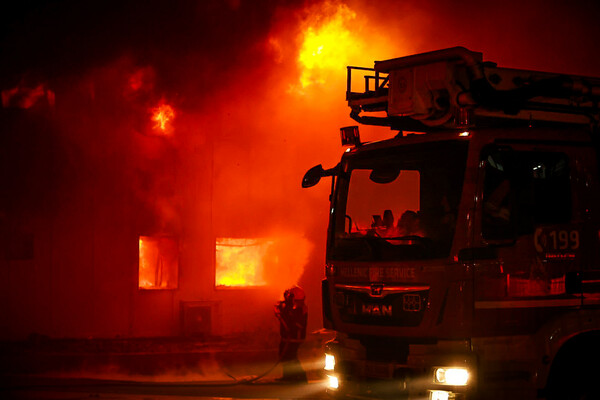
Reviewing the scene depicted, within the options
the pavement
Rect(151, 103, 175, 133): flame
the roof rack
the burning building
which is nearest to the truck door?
the roof rack

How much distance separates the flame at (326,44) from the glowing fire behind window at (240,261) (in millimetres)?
3738

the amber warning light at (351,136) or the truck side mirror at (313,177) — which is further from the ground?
the amber warning light at (351,136)

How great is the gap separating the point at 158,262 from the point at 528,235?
1103 centimetres

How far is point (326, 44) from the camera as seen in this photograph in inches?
626

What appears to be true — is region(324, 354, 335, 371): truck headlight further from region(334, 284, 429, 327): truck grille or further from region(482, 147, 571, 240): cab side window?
region(482, 147, 571, 240): cab side window

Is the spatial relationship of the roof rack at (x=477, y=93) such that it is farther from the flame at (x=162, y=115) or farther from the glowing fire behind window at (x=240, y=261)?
the glowing fire behind window at (x=240, y=261)

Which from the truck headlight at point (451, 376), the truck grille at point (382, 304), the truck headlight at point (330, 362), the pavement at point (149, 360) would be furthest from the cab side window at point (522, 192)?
the pavement at point (149, 360)

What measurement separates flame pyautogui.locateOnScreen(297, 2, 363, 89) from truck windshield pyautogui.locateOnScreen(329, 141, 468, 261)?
9307 millimetres

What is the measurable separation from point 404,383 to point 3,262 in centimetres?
1113

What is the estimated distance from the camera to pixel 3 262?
14359 millimetres

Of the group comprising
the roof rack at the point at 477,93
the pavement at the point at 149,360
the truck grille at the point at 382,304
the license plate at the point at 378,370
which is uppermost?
the roof rack at the point at 477,93

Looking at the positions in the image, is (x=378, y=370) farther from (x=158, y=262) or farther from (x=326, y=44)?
(x=326, y=44)

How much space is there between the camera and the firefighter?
10656mm

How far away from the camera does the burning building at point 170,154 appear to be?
14.6 metres
